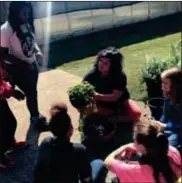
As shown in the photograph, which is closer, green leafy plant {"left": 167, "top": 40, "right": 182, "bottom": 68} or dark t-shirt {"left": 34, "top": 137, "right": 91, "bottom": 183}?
dark t-shirt {"left": 34, "top": 137, "right": 91, "bottom": 183}

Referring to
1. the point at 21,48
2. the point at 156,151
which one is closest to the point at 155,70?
the point at 21,48

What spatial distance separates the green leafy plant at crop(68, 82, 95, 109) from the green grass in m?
1.92

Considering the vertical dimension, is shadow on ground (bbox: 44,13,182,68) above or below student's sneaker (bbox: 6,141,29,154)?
below

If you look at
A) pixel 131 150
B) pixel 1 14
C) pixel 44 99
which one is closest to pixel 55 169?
pixel 131 150

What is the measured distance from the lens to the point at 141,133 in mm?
3492

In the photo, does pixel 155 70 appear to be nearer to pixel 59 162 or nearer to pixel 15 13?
pixel 15 13

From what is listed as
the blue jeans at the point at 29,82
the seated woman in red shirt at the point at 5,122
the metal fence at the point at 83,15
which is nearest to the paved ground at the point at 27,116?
the seated woman in red shirt at the point at 5,122

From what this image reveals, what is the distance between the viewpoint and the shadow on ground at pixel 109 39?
922cm

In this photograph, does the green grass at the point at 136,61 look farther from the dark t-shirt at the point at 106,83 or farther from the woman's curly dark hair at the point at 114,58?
the woman's curly dark hair at the point at 114,58

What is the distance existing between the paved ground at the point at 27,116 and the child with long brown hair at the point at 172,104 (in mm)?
1295

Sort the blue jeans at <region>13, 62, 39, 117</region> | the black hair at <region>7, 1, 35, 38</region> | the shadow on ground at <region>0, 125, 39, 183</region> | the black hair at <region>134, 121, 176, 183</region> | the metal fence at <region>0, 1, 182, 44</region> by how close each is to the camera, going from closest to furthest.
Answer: the black hair at <region>134, 121, 176, 183</region> < the shadow on ground at <region>0, 125, 39, 183</region> < the black hair at <region>7, 1, 35, 38</region> < the blue jeans at <region>13, 62, 39, 117</region> < the metal fence at <region>0, 1, 182, 44</region>

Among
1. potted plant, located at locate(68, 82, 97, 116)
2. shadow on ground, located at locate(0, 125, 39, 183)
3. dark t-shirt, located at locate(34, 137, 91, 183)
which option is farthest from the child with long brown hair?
shadow on ground, located at locate(0, 125, 39, 183)

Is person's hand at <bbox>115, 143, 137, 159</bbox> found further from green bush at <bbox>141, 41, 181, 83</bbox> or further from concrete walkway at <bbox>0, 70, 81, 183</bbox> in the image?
green bush at <bbox>141, 41, 181, 83</bbox>

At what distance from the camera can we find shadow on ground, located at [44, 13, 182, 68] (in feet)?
30.2
